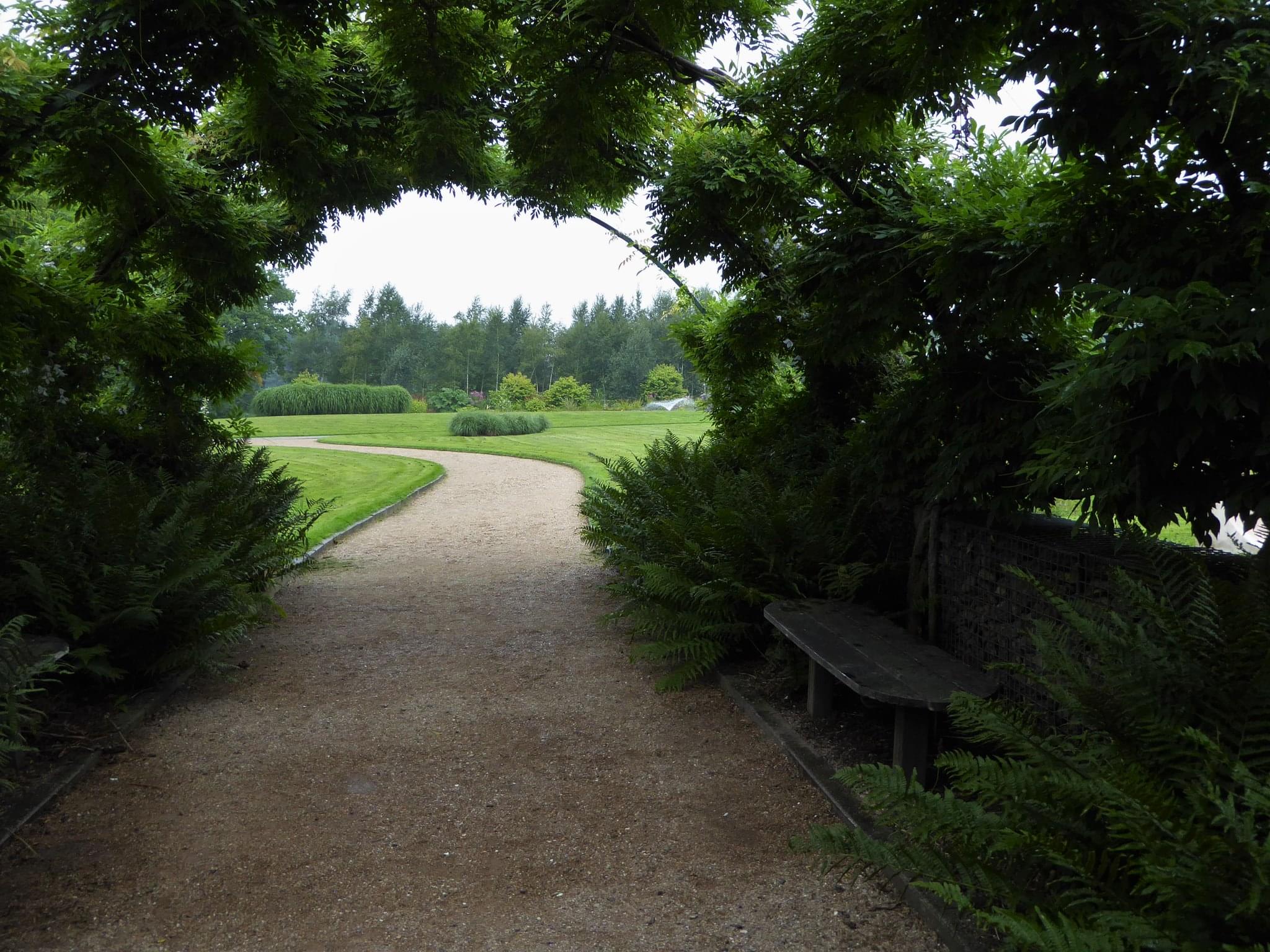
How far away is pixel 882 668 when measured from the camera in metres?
3.93

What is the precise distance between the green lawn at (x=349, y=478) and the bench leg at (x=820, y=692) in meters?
7.12

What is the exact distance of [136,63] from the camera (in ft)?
16.6

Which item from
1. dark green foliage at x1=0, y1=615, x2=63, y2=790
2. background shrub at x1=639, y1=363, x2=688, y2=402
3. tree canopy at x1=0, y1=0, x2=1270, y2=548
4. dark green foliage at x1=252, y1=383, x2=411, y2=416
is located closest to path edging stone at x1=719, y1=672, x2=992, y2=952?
tree canopy at x1=0, y1=0, x2=1270, y2=548

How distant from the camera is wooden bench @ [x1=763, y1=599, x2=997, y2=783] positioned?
366 centimetres

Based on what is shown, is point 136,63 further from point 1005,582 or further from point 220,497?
point 1005,582

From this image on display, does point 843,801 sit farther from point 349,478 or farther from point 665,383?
point 665,383

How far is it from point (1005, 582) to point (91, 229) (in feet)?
26.2

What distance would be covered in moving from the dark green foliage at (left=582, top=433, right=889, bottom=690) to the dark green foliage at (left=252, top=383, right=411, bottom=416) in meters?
38.7

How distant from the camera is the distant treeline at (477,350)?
63344 millimetres

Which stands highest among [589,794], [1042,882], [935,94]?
[935,94]

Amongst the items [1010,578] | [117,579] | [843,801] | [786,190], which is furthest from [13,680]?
[786,190]

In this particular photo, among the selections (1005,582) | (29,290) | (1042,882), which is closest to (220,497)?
(29,290)

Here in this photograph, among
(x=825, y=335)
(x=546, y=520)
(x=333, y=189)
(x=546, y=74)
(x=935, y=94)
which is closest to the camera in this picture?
(x=935, y=94)

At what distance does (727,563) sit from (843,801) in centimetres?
196
